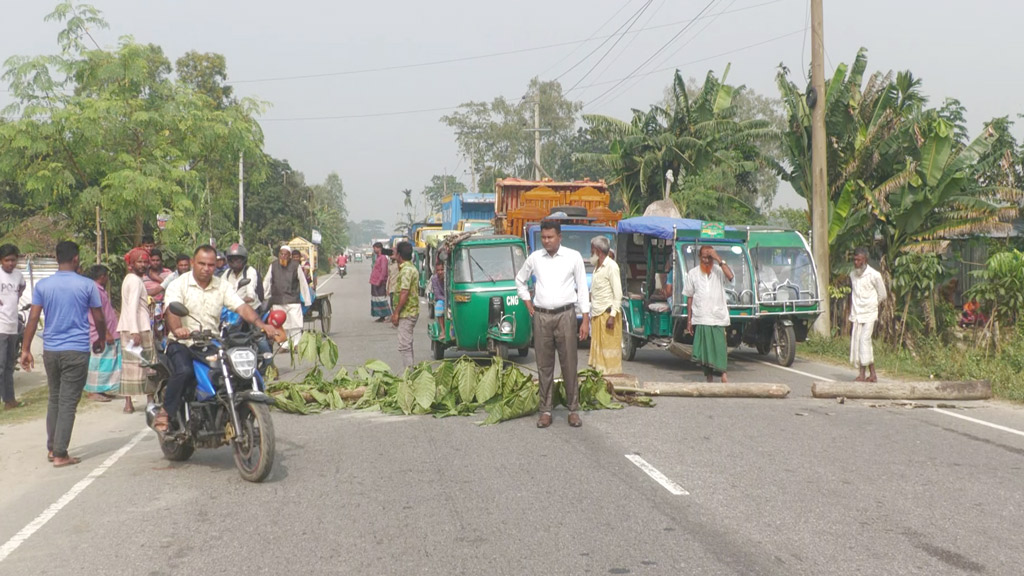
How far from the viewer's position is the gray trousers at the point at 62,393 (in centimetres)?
823

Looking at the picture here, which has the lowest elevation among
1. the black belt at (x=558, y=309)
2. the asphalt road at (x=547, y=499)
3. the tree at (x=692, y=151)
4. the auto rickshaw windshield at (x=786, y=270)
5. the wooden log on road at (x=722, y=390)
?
the asphalt road at (x=547, y=499)

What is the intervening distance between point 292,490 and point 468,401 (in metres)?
3.33

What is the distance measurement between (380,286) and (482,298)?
9.09 meters

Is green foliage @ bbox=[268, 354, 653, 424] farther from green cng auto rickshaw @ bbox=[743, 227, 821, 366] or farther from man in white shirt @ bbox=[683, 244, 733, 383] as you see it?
green cng auto rickshaw @ bbox=[743, 227, 821, 366]

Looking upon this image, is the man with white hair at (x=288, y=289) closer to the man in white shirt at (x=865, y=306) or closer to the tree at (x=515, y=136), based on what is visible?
the man in white shirt at (x=865, y=306)

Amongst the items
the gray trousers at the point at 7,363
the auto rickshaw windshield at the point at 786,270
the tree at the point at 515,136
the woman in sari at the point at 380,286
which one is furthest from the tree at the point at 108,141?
the tree at the point at 515,136

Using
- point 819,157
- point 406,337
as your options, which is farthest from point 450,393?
point 819,157

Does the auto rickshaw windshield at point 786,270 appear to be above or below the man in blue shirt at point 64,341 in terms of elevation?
above

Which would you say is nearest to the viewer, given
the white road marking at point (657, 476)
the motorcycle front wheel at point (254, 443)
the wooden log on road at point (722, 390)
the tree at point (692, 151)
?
the white road marking at point (657, 476)

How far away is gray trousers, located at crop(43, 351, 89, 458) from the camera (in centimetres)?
823

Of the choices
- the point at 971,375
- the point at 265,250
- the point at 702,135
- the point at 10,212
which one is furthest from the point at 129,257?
the point at 265,250

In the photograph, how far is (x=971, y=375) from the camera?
529 inches

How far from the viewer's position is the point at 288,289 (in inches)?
583

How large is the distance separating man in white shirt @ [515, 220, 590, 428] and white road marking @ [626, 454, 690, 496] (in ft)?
5.12
